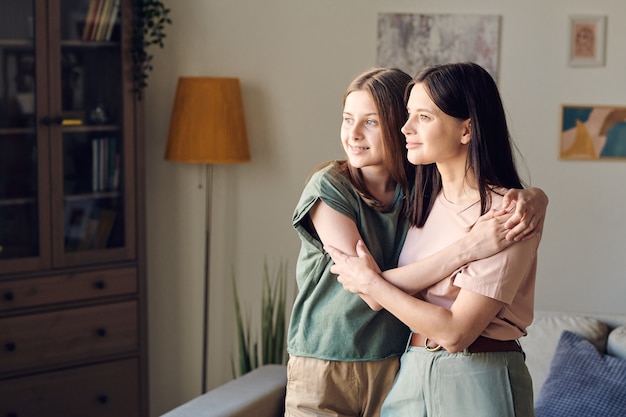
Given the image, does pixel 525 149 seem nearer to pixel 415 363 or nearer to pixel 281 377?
pixel 281 377

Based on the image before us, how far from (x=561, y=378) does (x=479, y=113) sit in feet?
4.05

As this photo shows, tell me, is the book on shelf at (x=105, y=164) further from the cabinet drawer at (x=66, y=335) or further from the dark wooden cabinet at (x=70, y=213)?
the cabinet drawer at (x=66, y=335)

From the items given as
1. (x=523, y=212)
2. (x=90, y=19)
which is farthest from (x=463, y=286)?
(x=90, y=19)

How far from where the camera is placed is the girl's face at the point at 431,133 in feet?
5.29

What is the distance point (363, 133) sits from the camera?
5.82 feet

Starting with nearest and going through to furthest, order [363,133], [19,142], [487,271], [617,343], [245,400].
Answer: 1. [487,271]
2. [363,133]
3. [245,400]
4. [617,343]
5. [19,142]

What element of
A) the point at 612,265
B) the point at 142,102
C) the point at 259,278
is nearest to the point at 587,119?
the point at 612,265

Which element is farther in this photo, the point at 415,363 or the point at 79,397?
the point at 79,397

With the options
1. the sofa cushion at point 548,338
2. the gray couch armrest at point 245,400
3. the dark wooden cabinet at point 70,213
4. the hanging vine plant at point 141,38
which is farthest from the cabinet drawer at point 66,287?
the sofa cushion at point 548,338

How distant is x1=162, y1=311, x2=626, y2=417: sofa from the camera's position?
2.43m

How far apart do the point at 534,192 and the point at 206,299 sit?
2.49m

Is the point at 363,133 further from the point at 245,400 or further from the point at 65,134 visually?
the point at 65,134

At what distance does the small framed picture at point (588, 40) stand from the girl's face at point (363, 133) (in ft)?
8.59

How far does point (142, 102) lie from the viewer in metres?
3.48
